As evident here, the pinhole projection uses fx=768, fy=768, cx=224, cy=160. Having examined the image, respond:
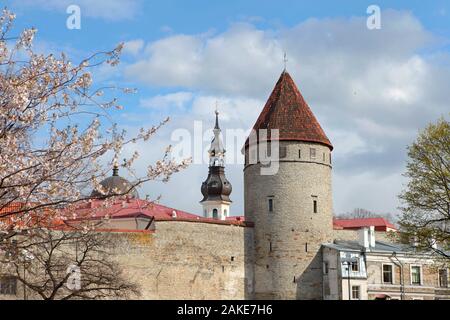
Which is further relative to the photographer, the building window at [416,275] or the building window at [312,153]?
the building window at [416,275]

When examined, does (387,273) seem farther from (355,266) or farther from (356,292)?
(356,292)

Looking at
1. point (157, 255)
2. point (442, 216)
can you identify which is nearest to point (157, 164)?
point (442, 216)

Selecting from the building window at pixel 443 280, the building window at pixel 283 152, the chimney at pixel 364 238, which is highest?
the building window at pixel 283 152

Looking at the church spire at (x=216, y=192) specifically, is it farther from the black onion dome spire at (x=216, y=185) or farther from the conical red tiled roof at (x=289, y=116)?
the conical red tiled roof at (x=289, y=116)

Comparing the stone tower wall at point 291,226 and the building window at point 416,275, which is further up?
the stone tower wall at point 291,226

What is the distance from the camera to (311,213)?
35.8 m

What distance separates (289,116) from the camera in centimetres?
3709

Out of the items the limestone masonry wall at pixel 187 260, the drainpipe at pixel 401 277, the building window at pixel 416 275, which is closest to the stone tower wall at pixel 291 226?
the limestone masonry wall at pixel 187 260

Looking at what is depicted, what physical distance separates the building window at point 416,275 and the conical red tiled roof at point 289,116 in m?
7.12

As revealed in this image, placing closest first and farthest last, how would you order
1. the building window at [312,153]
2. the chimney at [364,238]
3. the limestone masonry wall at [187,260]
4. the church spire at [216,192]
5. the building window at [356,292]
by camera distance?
the limestone masonry wall at [187,260] < the building window at [356,292] < the building window at [312,153] < the chimney at [364,238] < the church spire at [216,192]

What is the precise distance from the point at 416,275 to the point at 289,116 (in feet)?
32.3

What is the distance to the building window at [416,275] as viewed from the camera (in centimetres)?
3697

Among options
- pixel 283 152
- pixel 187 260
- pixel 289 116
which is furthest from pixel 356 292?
pixel 289 116

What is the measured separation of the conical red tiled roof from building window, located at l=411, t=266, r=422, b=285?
7119 mm
